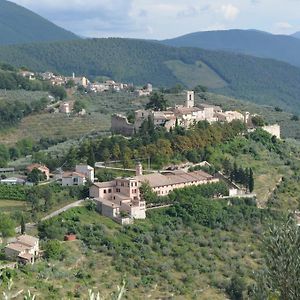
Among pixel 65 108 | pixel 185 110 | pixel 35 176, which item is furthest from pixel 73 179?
pixel 65 108

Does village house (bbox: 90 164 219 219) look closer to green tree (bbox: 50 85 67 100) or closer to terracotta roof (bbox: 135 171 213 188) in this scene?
terracotta roof (bbox: 135 171 213 188)

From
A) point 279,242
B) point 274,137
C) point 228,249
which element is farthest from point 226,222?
point 279,242

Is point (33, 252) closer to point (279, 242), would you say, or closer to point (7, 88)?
point (279, 242)

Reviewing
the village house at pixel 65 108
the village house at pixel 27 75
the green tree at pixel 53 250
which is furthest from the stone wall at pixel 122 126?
the village house at pixel 27 75

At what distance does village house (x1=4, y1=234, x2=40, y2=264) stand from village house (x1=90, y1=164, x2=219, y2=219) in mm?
5451

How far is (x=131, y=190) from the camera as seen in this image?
106 feet

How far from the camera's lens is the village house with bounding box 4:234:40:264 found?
25766 mm

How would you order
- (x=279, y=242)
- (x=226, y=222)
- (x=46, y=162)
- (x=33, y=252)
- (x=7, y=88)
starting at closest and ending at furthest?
(x=279, y=242) → (x=33, y=252) → (x=226, y=222) → (x=46, y=162) → (x=7, y=88)

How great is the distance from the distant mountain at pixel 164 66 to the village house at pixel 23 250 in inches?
3732

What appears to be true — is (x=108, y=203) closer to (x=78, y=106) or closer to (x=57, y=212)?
(x=57, y=212)

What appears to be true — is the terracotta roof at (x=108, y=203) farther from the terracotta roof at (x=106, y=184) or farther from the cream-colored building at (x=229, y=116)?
the cream-colored building at (x=229, y=116)

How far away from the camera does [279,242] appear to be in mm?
13383

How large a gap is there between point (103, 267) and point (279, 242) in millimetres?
14848

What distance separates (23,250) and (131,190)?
7.80 meters
